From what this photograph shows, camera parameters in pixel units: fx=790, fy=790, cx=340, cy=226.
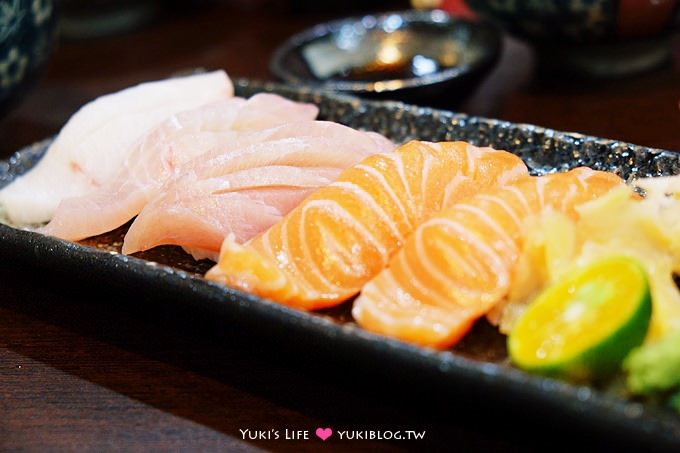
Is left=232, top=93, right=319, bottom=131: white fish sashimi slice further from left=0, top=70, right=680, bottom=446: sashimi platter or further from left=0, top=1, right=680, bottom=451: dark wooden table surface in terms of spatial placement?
left=0, top=1, right=680, bottom=451: dark wooden table surface

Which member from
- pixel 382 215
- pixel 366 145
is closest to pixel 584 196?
pixel 382 215

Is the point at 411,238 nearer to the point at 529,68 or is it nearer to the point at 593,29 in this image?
the point at 593,29

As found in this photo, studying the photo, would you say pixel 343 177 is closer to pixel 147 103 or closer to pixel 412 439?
pixel 412 439

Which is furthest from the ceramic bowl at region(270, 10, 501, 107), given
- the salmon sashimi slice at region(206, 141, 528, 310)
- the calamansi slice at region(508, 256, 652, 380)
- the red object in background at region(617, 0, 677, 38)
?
the calamansi slice at region(508, 256, 652, 380)

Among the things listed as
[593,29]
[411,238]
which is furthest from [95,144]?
[593,29]

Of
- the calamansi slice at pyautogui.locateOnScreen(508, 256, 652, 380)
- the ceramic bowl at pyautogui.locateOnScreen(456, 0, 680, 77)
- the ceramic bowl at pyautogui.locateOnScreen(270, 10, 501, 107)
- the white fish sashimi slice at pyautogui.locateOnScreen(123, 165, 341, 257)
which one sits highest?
the calamansi slice at pyautogui.locateOnScreen(508, 256, 652, 380)

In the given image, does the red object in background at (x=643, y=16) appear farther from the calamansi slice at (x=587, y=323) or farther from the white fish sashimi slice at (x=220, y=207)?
the calamansi slice at (x=587, y=323)
